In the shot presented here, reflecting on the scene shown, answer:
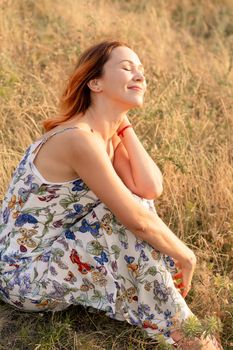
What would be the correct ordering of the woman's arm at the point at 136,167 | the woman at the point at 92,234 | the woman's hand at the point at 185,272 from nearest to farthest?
the woman at the point at 92,234 < the woman's hand at the point at 185,272 < the woman's arm at the point at 136,167

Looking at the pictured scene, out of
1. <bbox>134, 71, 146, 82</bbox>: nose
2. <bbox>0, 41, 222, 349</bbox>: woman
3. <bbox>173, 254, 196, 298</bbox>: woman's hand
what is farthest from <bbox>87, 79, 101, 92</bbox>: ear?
<bbox>173, 254, 196, 298</bbox>: woman's hand

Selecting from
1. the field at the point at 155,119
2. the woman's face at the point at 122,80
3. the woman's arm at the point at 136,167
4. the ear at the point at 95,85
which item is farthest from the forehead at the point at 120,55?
the field at the point at 155,119

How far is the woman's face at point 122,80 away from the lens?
2750 mm

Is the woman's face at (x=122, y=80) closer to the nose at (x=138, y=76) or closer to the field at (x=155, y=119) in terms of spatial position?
the nose at (x=138, y=76)

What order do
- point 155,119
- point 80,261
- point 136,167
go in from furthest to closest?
point 155,119
point 136,167
point 80,261

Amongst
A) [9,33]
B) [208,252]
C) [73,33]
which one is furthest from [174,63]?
[208,252]

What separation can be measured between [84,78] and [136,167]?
1.54 ft

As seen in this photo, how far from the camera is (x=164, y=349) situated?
8.72 ft

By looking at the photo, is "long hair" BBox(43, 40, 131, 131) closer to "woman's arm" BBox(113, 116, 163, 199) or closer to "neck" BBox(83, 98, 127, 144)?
"neck" BBox(83, 98, 127, 144)

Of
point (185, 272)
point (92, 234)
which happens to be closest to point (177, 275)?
point (185, 272)

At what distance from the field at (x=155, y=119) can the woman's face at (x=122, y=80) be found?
0.79m

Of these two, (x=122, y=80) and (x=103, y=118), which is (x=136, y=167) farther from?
(x=122, y=80)

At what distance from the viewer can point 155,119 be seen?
410cm

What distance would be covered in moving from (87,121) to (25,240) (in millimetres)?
560
